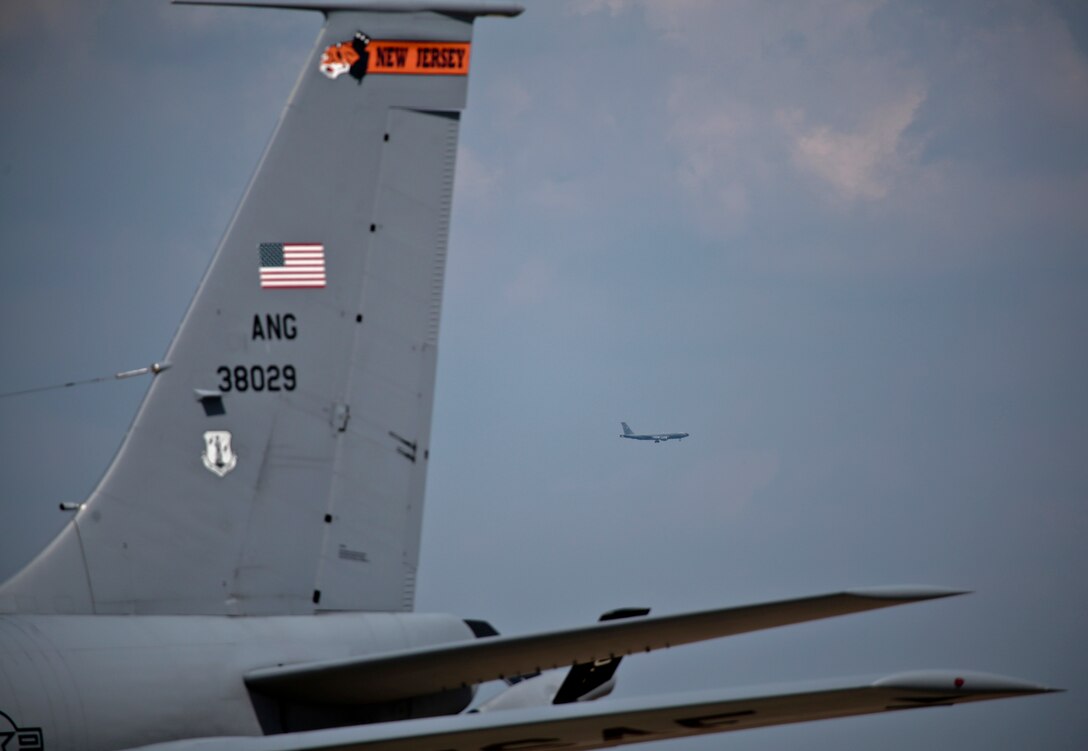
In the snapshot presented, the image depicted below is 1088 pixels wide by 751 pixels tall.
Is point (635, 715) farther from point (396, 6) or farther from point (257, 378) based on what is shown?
point (396, 6)

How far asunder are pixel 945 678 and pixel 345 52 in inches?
335

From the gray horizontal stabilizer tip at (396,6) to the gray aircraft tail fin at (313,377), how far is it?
2cm

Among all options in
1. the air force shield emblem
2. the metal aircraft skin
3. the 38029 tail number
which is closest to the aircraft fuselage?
the metal aircraft skin

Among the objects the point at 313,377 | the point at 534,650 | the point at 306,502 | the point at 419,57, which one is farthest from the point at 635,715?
the point at 419,57

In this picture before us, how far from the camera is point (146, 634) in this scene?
1083cm

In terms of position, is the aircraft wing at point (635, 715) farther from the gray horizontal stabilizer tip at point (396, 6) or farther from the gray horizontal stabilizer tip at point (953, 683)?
the gray horizontal stabilizer tip at point (396, 6)

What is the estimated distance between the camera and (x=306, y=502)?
12516 mm

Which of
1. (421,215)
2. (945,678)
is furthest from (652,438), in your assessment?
(945,678)

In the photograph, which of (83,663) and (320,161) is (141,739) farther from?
(320,161)

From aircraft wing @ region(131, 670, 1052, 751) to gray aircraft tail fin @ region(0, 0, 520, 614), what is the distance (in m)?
3.37

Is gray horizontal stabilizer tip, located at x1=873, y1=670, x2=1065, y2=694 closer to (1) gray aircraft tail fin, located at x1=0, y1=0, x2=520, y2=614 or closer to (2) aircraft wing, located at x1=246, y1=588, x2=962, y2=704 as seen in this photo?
(2) aircraft wing, located at x1=246, y1=588, x2=962, y2=704

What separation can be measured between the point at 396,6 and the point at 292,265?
2855mm

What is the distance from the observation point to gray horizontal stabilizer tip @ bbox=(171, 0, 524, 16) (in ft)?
42.8

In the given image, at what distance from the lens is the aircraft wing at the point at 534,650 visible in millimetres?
8727
